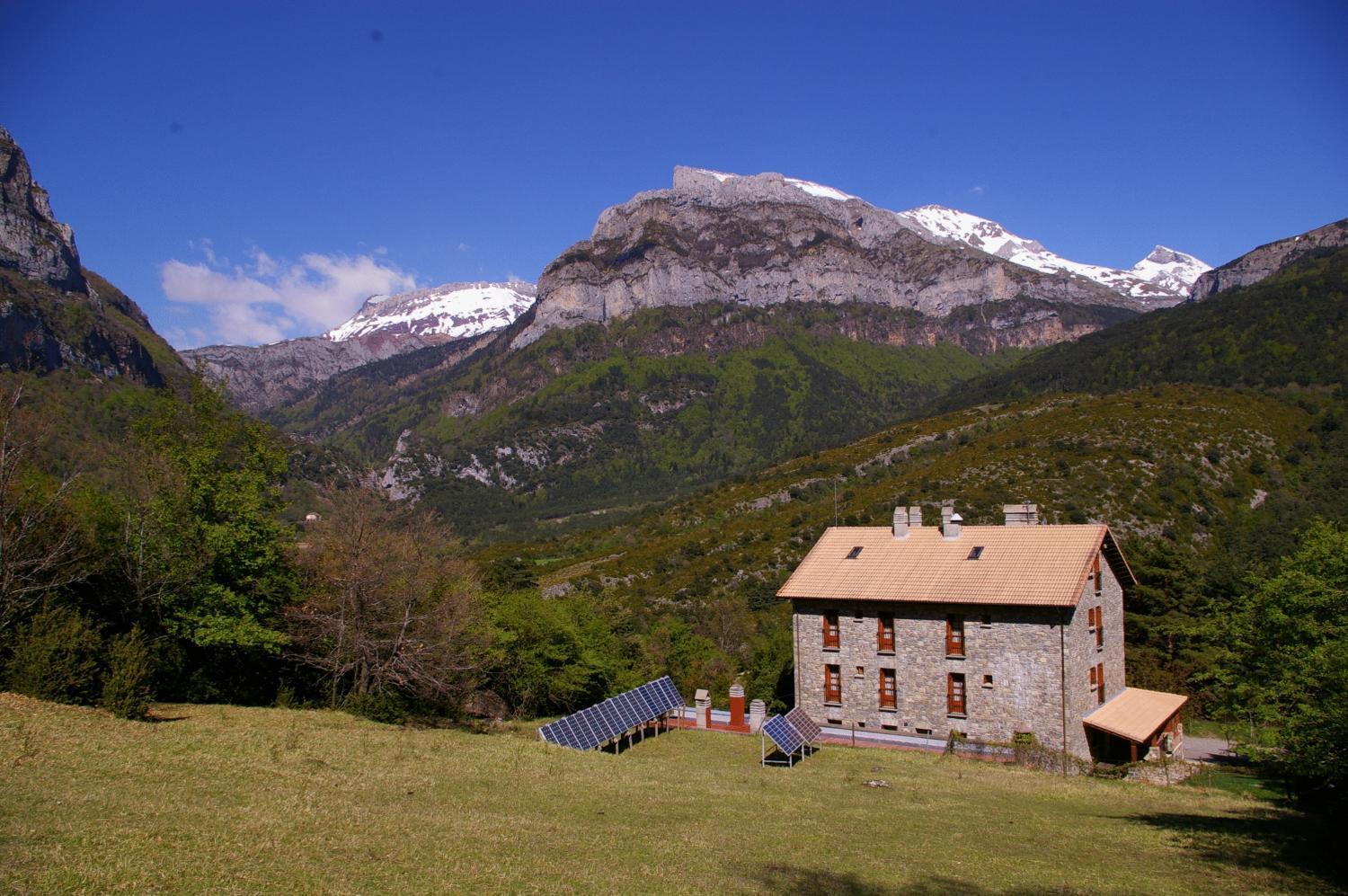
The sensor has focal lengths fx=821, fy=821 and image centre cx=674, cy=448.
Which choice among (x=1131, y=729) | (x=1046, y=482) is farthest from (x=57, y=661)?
(x=1046, y=482)

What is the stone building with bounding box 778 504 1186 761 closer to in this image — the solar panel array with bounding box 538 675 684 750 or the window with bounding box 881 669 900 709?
the window with bounding box 881 669 900 709

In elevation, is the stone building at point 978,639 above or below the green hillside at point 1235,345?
below

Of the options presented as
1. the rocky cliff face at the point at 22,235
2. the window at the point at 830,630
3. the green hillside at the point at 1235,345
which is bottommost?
the window at the point at 830,630

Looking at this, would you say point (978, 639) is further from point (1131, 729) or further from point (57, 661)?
point (57, 661)

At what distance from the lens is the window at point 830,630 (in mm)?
34406

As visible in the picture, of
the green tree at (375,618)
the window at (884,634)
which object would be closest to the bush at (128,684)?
the green tree at (375,618)

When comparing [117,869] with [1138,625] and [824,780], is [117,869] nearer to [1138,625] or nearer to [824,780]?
[824,780]

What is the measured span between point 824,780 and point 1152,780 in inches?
509

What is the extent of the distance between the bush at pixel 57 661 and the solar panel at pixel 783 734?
18770 millimetres

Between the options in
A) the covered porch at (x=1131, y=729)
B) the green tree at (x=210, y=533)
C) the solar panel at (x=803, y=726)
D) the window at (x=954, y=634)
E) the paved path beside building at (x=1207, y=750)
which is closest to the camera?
the green tree at (x=210, y=533)

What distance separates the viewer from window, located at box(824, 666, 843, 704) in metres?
34.1

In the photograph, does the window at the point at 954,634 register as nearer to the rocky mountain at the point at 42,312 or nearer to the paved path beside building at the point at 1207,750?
the paved path beside building at the point at 1207,750

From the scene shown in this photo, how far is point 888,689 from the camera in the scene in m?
33.1

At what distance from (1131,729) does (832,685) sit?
35.9 ft
